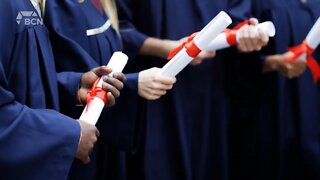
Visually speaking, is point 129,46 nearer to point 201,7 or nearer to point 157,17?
point 157,17

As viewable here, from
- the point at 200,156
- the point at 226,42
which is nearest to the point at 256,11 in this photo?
the point at 226,42

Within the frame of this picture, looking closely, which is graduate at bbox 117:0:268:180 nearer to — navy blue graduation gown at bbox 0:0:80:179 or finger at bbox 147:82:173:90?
finger at bbox 147:82:173:90

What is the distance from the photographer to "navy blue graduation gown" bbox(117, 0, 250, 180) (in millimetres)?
1727

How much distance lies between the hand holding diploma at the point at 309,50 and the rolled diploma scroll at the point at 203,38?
1.68 feet

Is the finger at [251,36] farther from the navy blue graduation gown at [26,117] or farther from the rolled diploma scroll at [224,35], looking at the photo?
the navy blue graduation gown at [26,117]

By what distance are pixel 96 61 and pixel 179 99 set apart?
1.40 feet

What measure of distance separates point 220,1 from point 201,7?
0.09m

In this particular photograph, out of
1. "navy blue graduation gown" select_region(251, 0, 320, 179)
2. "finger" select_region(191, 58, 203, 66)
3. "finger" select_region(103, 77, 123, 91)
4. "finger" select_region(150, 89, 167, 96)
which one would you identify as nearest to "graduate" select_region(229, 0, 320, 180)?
"navy blue graduation gown" select_region(251, 0, 320, 179)

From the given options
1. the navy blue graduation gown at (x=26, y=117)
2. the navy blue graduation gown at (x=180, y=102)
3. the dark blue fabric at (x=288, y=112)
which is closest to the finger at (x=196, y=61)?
the navy blue graduation gown at (x=180, y=102)

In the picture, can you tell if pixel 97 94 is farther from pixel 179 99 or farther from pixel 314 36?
pixel 314 36

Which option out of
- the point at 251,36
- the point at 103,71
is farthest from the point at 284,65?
the point at 103,71

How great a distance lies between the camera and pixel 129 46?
1729 millimetres

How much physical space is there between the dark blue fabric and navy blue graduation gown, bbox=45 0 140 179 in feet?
2.28

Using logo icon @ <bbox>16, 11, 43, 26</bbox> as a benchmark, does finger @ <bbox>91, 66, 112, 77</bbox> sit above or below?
below
